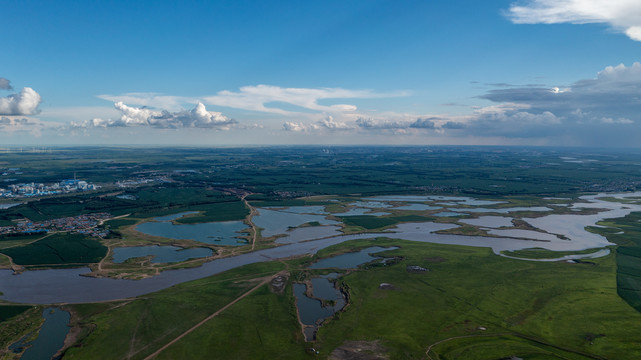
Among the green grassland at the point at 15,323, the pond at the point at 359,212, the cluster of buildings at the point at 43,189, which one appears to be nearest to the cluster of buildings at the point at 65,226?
the green grassland at the point at 15,323

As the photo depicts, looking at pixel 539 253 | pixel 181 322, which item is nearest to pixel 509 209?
pixel 539 253

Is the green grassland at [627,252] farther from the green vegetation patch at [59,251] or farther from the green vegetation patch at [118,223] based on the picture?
the green vegetation patch at [118,223]

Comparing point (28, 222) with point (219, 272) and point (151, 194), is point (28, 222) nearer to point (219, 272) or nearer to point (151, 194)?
point (151, 194)

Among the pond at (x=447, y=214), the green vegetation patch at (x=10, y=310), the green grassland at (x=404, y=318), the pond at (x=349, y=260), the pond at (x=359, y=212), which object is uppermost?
the pond at (x=359, y=212)

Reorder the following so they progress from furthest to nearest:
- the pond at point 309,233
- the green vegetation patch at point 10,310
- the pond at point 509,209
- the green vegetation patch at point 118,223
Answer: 1. the pond at point 509,209
2. the green vegetation patch at point 118,223
3. the pond at point 309,233
4. the green vegetation patch at point 10,310

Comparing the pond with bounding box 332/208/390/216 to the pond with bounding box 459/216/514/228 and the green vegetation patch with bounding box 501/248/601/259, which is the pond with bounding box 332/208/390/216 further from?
the green vegetation patch with bounding box 501/248/601/259

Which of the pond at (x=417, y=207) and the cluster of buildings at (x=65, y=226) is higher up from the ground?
the cluster of buildings at (x=65, y=226)

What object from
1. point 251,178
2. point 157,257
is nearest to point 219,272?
point 157,257
